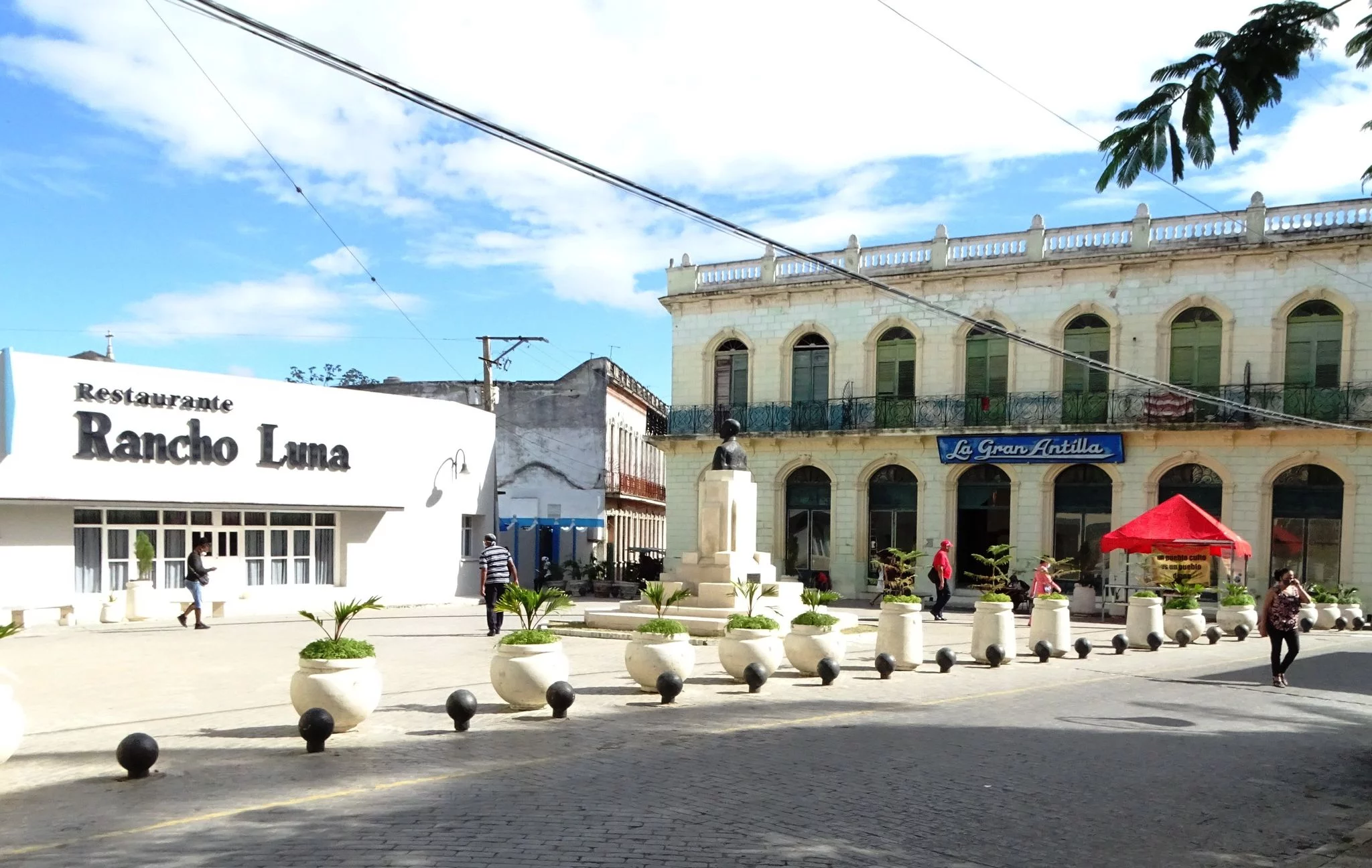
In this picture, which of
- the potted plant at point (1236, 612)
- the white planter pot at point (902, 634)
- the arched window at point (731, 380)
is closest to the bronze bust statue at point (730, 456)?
the white planter pot at point (902, 634)

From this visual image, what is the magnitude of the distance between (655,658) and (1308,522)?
2230 centimetres

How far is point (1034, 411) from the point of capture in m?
31.2

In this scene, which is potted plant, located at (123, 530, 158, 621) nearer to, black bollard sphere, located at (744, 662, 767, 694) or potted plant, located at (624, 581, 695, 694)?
potted plant, located at (624, 581, 695, 694)

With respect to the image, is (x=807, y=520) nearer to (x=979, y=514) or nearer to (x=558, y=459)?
(x=979, y=514)

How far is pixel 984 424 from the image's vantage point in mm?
31578

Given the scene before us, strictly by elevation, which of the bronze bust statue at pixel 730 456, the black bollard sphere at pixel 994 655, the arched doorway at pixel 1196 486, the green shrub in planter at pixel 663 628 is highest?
the bronze bust statue at pixel 730 456

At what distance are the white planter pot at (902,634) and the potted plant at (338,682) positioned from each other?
7.61 m

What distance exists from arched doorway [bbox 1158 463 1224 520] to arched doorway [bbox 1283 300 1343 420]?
2.50 m

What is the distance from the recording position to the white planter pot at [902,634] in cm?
1545

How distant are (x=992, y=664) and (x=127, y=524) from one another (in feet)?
57.7

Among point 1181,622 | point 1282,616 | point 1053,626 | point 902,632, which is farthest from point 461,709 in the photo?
point 1181,622

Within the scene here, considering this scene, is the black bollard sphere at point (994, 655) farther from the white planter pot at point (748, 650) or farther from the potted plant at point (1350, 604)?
the potted plant at point (1350, 604)

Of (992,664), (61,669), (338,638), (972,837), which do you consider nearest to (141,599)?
(61,669)

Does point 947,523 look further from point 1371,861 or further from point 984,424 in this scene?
point 1371,861
